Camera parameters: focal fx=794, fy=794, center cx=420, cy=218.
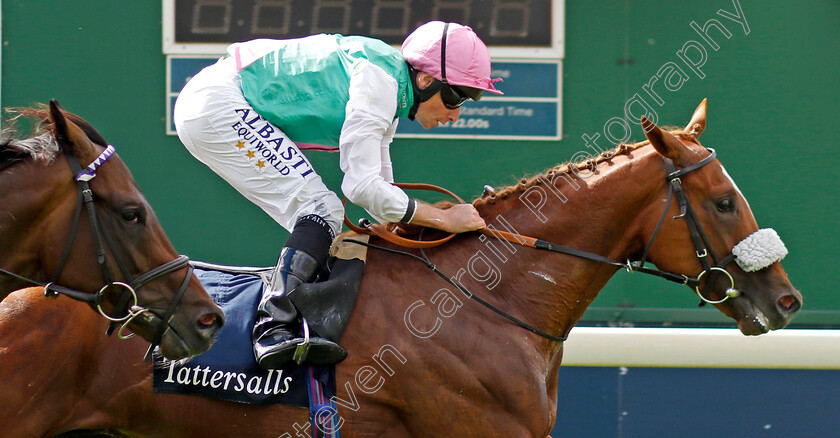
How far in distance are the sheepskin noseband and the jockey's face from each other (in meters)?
1.21

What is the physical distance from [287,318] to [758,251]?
1.69 meters

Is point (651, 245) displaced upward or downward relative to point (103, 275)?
upward

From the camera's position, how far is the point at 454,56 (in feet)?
9.93

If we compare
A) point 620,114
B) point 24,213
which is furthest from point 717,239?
point 24,213

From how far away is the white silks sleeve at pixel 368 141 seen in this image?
9.25 ft

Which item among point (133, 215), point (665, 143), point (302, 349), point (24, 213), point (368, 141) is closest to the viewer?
point (24, 213)

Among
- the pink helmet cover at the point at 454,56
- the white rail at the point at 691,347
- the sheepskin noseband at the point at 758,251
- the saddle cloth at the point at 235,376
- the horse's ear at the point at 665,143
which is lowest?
the white rail at the point at 691,347

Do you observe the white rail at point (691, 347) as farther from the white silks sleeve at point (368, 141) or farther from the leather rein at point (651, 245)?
the white silks sleeve at point (368, 141)

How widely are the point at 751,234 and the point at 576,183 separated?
2.15 feet

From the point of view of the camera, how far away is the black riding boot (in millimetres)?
2689

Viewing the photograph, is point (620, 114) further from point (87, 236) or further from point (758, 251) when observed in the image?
point (87, 236)

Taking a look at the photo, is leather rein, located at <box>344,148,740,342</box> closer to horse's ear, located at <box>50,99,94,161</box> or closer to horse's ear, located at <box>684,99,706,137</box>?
horse's ear, located at <box>684,99,706,137</box>

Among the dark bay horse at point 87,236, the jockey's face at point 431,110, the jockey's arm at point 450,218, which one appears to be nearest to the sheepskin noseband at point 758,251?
the jockey's arm at point 450,218

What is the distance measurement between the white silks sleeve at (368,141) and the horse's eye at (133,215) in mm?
715
